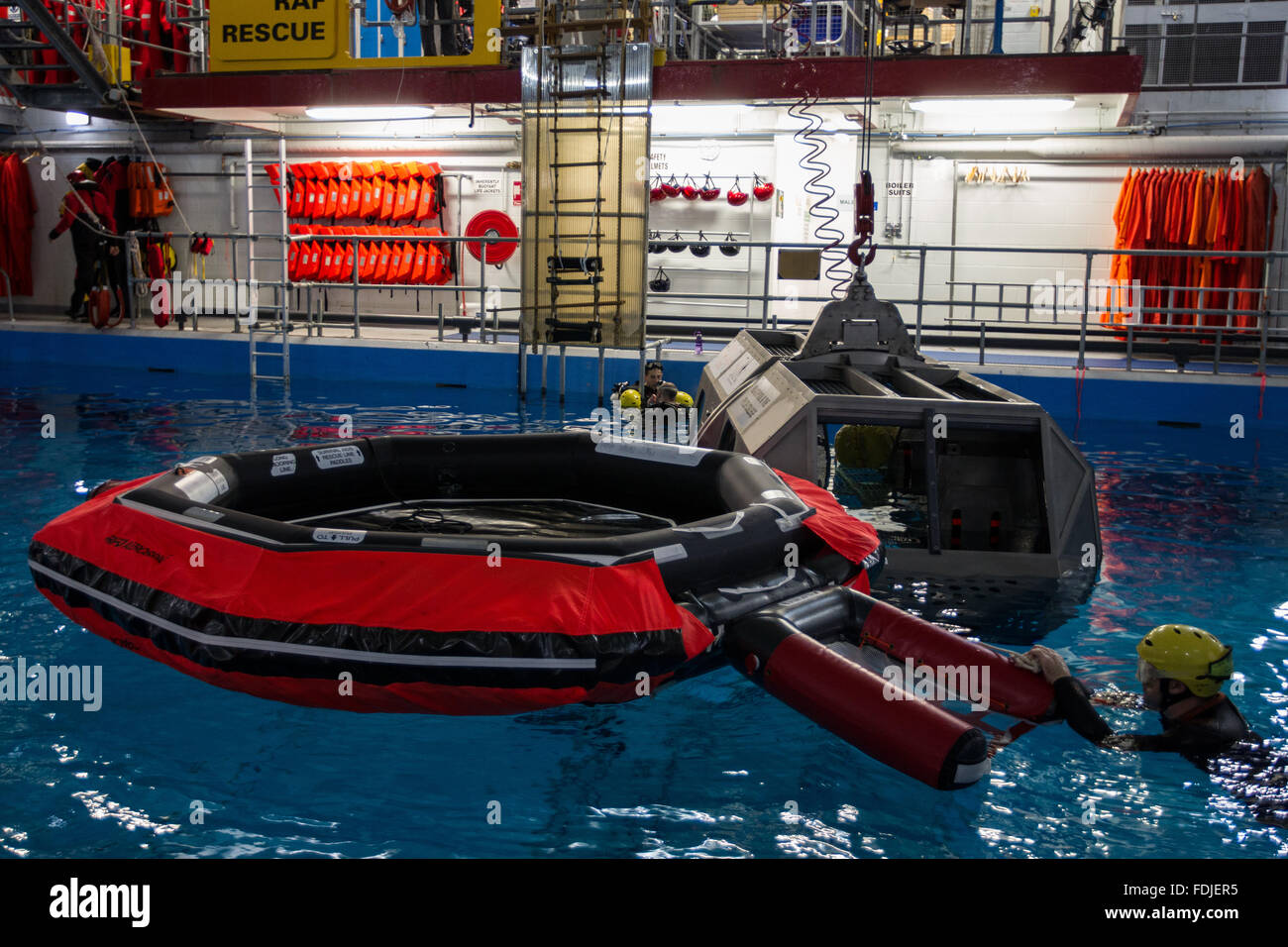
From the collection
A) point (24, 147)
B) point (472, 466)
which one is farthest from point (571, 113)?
point (24, 147)

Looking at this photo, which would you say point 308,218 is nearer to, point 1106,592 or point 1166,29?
point 1166,29

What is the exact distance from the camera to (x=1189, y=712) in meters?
3.35

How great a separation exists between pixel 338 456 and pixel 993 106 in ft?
30.1

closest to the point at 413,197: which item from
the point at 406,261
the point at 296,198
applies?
the point at 406,261

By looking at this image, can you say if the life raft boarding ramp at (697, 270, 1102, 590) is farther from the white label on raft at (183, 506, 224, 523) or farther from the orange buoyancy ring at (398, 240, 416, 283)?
the orange buoyancy ring at (398, 240, 416, 283)

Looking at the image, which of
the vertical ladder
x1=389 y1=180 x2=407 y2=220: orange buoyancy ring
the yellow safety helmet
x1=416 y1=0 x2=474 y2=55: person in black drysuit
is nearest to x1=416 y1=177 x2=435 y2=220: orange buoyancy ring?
x1=389 y1=180 x2=407 y2=220: orange buoyancy ring

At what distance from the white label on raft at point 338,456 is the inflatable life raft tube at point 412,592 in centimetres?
63

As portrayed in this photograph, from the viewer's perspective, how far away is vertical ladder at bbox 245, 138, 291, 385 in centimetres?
1123

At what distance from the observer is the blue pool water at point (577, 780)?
294 cm

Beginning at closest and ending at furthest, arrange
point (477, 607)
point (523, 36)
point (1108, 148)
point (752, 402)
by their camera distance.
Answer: point (477, 607) < point (752, 402) < point (523, 36) < point (1108, 148)

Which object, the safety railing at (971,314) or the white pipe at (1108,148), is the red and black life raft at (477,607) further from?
the white pipe at (1108,148)

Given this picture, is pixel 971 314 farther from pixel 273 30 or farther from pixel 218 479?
pixel 218 479

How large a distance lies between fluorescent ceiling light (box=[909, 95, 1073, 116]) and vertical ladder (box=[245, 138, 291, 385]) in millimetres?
6535

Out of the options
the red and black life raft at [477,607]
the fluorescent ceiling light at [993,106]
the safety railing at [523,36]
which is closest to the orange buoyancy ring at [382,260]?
the safety railing at [523,36]
